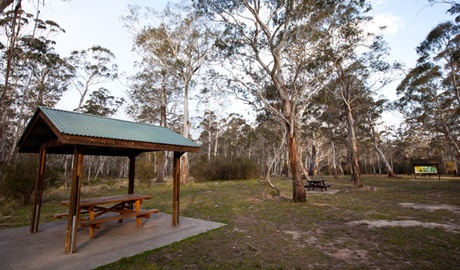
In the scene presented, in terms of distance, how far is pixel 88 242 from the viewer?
4.52 m

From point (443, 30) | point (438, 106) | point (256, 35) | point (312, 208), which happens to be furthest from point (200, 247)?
point (438, 106)

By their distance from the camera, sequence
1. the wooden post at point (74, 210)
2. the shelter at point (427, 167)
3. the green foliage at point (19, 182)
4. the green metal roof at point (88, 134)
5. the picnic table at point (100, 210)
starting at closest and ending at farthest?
the wooden post at point (74, 210) → the green metal roof at point (88, 134) → the picnic table at point (100, 210) → the green foliage at point (19, 182) → the shelter at point (427, 167)

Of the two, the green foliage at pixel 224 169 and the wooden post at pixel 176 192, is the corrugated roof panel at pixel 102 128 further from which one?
the green foliage at pixel 224 169

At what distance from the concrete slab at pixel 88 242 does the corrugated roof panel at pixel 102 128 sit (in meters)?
1.98

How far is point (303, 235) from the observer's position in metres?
4.96

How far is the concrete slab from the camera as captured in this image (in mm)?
3535

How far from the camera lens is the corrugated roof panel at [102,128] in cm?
413

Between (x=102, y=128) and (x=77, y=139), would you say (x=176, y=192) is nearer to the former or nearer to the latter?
(x=102, y=128)

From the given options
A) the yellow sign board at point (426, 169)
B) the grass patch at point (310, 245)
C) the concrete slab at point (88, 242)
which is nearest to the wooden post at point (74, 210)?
the concrete slab at point (88, 242)

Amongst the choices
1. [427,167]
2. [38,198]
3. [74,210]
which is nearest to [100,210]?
[38,198]

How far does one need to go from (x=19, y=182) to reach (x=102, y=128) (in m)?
7.29

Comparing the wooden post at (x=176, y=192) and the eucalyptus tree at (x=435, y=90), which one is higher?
the eucalyptus tree at (x=435, y=90)

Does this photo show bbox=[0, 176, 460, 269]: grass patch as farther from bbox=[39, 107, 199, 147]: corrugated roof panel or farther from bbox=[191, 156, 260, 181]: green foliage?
bbox=[191, 156, 260, 181]: green foliage

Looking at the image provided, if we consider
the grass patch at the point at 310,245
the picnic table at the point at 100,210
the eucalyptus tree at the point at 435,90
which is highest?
the eucalyptus tree at the point at 435,90
